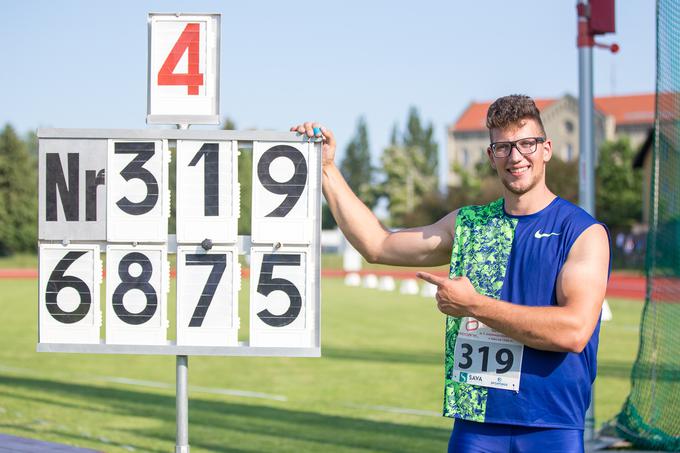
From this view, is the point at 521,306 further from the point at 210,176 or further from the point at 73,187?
the point at 73,187

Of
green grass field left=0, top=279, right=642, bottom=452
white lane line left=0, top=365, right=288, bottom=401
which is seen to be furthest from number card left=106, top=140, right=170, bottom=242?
white lane line left=0, top=365, right=288, bottom=401

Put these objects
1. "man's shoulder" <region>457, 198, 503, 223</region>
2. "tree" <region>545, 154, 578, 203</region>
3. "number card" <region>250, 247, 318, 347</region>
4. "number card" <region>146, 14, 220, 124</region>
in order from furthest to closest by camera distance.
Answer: "tree" <region>545, 154, 578, 203</region> → "number card" <region>146, 14, 220, 124</region> → "number card" <region>250, 247, 318, 347</region> → "man's shoulder" <region>457, 198, 503, 223</region>

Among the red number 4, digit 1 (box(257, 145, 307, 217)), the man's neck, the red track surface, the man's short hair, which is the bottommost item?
the red track surface

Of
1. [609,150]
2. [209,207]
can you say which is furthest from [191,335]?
[609,150]

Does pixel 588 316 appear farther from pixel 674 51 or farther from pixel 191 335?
pixel 674 51

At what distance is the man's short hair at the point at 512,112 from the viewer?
12.5ft

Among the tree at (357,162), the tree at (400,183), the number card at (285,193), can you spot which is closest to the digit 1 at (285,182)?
the number card at (285,193)

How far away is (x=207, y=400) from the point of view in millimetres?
11680

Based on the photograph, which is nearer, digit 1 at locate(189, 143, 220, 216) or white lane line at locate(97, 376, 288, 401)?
digit 1 at locate(189, 143, 220, 216)

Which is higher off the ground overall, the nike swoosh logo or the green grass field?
the nike swoosh logo

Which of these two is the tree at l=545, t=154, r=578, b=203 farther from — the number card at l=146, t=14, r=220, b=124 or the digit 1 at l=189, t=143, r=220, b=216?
the digit 1 at l=189, t=143, r=220, b=216

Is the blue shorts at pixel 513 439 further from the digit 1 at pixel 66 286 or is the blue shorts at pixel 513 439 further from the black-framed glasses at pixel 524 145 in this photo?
the digit 1 at pixel 66 286

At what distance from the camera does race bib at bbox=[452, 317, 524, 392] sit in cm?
377

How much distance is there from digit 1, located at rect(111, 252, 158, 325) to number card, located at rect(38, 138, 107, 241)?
0.55ft
